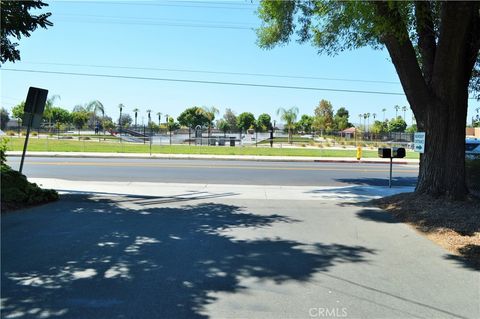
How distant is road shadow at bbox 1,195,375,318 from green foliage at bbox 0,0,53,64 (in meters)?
3.74

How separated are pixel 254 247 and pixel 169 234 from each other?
1.49 m

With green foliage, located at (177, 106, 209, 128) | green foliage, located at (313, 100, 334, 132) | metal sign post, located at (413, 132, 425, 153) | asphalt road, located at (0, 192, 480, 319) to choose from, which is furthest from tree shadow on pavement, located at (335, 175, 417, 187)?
green foliage, located at (177, 106, 209, 128)

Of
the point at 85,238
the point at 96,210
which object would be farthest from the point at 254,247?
the point at 96,210

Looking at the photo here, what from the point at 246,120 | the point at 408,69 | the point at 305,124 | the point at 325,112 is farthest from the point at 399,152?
the point at 246,120

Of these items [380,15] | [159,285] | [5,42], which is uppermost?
[380,15]

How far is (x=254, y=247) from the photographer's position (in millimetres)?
6453

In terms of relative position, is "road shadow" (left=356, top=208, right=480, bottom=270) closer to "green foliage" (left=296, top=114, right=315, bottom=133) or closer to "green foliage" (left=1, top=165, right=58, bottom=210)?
"green foliage" (left=1, top=165, right=58, bottom=210)

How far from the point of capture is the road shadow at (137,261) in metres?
4.28

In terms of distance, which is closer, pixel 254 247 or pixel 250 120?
pixel 254 247

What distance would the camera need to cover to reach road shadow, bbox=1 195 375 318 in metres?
4.28

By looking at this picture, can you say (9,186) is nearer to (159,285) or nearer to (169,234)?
(169,234)

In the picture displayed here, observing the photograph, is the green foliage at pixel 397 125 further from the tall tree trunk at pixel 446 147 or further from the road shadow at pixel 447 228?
the road shadow at pixel 447 228

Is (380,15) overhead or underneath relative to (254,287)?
overhead

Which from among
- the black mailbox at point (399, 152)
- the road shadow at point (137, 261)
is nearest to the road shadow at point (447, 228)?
the road shadow at point (137, 261)
